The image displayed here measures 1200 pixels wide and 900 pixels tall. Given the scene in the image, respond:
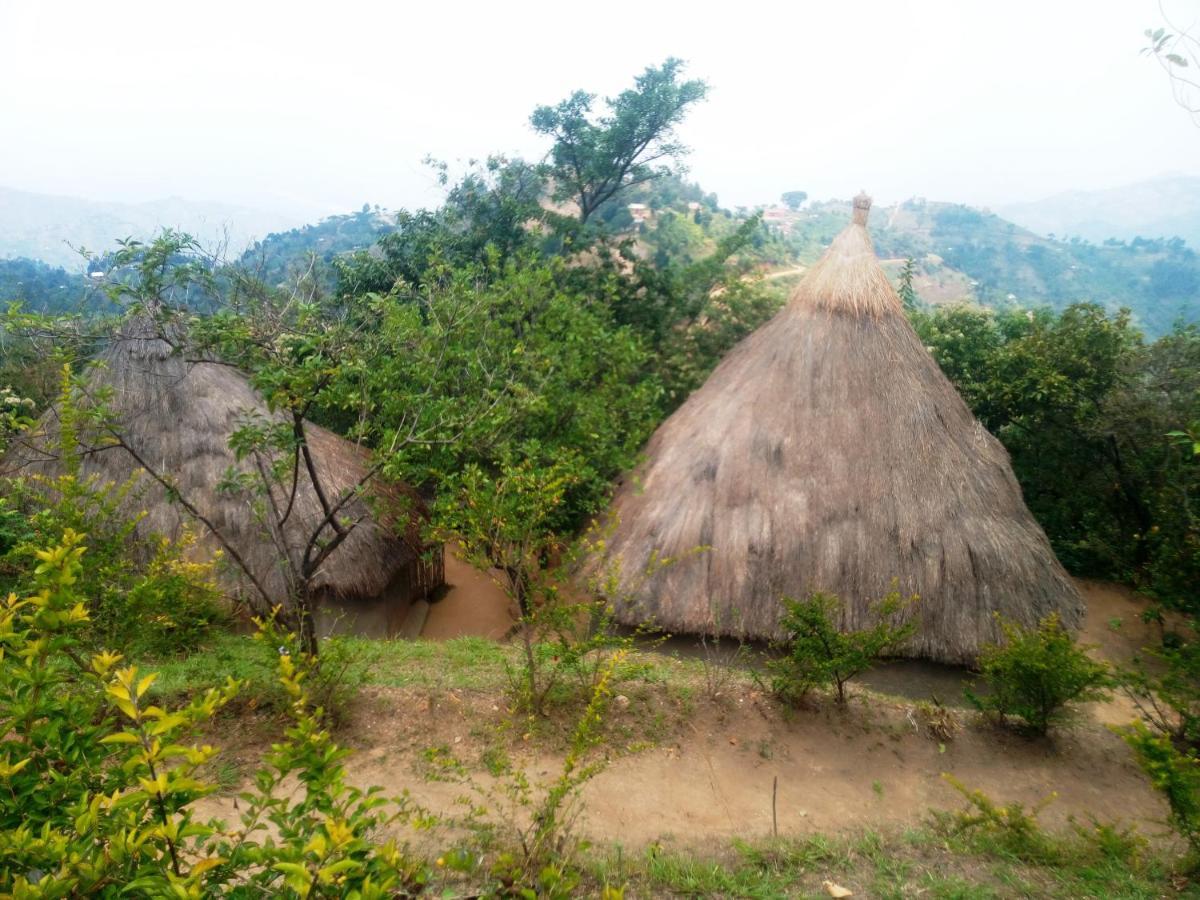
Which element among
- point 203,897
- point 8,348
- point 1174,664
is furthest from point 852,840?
point 8,348

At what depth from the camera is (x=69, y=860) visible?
5.15ft

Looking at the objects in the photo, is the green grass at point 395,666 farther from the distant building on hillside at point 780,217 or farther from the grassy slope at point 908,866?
the distant building on hillside at point 780,217

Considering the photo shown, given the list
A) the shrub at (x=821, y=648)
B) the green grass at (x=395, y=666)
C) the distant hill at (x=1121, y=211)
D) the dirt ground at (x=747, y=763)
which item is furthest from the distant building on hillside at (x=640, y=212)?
the distant hill at (x=1121, y=211)

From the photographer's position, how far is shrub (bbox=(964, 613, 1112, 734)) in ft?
16.6

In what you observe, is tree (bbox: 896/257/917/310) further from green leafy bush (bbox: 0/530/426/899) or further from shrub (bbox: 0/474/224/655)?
green leafy bush (bbox: 0/530/426/899)

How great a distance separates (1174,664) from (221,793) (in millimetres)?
7058

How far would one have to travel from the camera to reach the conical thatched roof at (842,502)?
22.8 ft

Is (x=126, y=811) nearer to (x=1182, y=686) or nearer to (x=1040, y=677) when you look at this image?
(x=1040, y=677)

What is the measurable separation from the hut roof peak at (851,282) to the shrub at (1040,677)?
173 inches

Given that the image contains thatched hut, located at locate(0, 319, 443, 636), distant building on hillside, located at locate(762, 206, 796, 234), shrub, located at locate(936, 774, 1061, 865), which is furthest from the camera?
distant building on hillside, located at locate(762, 206, 796, 234)

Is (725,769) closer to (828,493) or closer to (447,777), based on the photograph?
(447,777)

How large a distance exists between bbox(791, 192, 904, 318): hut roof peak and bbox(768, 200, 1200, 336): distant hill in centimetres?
2406

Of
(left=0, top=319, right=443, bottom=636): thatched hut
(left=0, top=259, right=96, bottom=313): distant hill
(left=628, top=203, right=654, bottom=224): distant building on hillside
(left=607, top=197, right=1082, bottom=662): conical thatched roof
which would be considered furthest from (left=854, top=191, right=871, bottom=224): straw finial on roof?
(left=0, top=259, right=96, bottom=313): distant hill

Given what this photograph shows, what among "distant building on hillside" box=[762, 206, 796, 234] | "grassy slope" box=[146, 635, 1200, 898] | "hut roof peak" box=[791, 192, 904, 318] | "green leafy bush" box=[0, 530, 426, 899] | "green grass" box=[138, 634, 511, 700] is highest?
"distant building on hillside" box=[762, 206, 796, 234]
